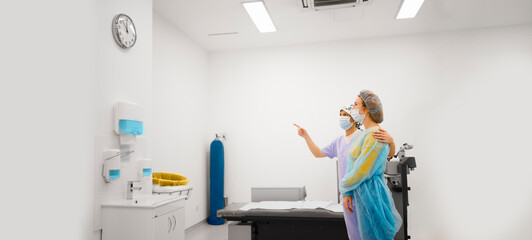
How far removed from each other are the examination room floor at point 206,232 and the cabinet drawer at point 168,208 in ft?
5.87

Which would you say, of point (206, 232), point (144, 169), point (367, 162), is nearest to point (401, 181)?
point (367, 162)

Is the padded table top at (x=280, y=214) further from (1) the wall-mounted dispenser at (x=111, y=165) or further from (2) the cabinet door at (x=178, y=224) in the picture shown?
(1) the wall-mounted dispenser at (x=111, y=165)

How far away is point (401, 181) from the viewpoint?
2932 millimetres

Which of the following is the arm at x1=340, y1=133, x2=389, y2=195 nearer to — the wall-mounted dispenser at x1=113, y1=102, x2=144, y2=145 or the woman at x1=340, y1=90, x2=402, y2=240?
the woman at x1=340, y1=90, x2=402, y2=240

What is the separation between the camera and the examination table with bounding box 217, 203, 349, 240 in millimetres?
3059

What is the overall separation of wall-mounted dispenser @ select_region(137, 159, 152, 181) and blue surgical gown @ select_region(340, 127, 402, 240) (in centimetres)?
190

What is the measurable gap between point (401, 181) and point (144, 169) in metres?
2.27

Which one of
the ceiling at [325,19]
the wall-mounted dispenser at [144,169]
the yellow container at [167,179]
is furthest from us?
the ceiling at [325,19]

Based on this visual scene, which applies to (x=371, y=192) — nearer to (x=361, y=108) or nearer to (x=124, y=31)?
(x=361, y=108)

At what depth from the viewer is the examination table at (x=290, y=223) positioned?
3.06m

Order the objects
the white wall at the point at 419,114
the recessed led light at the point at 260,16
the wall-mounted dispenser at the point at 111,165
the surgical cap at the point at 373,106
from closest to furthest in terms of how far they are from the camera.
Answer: the surgical cap at the point at 373,106, the wall-mounted dispenser at the point at 111,165, the recessed led light at the point at 260,16, the white wall at the point at 419,114

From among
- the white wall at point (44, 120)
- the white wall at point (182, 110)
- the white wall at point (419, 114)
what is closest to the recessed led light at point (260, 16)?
the white wall at point (419, 114)

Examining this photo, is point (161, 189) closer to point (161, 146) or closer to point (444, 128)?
point (161, 146)

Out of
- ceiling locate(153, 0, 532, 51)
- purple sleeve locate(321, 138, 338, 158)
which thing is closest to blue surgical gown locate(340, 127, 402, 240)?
purple sleeve locate(321, 138, 338, 158)
